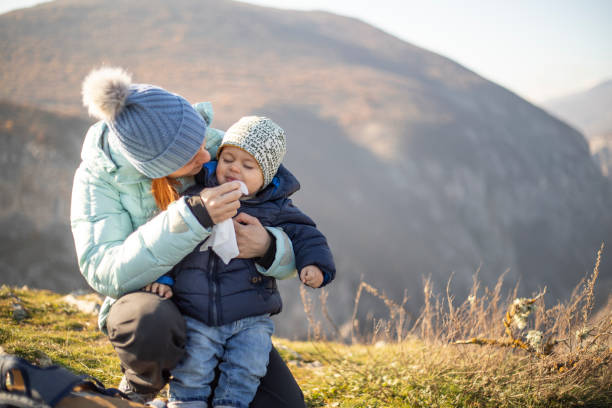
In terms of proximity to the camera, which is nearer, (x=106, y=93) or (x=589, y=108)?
(x=106, y=93)

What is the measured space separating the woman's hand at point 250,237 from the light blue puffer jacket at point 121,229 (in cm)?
8

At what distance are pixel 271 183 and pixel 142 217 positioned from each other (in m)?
0.76

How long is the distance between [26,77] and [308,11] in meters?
36.2

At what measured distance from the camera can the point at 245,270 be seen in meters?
2.22

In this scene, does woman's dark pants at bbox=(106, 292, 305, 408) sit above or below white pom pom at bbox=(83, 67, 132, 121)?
below

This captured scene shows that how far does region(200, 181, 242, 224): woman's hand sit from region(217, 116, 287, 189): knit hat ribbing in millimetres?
420

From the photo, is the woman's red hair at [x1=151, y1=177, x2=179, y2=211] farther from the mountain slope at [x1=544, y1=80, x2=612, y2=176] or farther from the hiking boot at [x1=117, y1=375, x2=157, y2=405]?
the mountain slope at [x1=544, y1=80, x2=612, y2=176]

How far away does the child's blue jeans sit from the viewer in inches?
78.0

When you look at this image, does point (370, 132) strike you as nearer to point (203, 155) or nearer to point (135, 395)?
point (203, 155)

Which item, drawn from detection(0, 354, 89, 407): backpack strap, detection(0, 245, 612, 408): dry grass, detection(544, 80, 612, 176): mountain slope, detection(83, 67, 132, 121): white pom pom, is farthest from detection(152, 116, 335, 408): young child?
detection(544, 80, 612, 176): mountain slope

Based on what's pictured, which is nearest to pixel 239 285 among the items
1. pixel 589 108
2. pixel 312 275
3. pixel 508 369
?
pixel 312 275

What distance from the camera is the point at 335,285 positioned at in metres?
22.5

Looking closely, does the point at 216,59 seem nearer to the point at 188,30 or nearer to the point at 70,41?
the point at 188,30

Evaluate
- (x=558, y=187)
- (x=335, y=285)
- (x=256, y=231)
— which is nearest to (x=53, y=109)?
(x=335, y=285)
